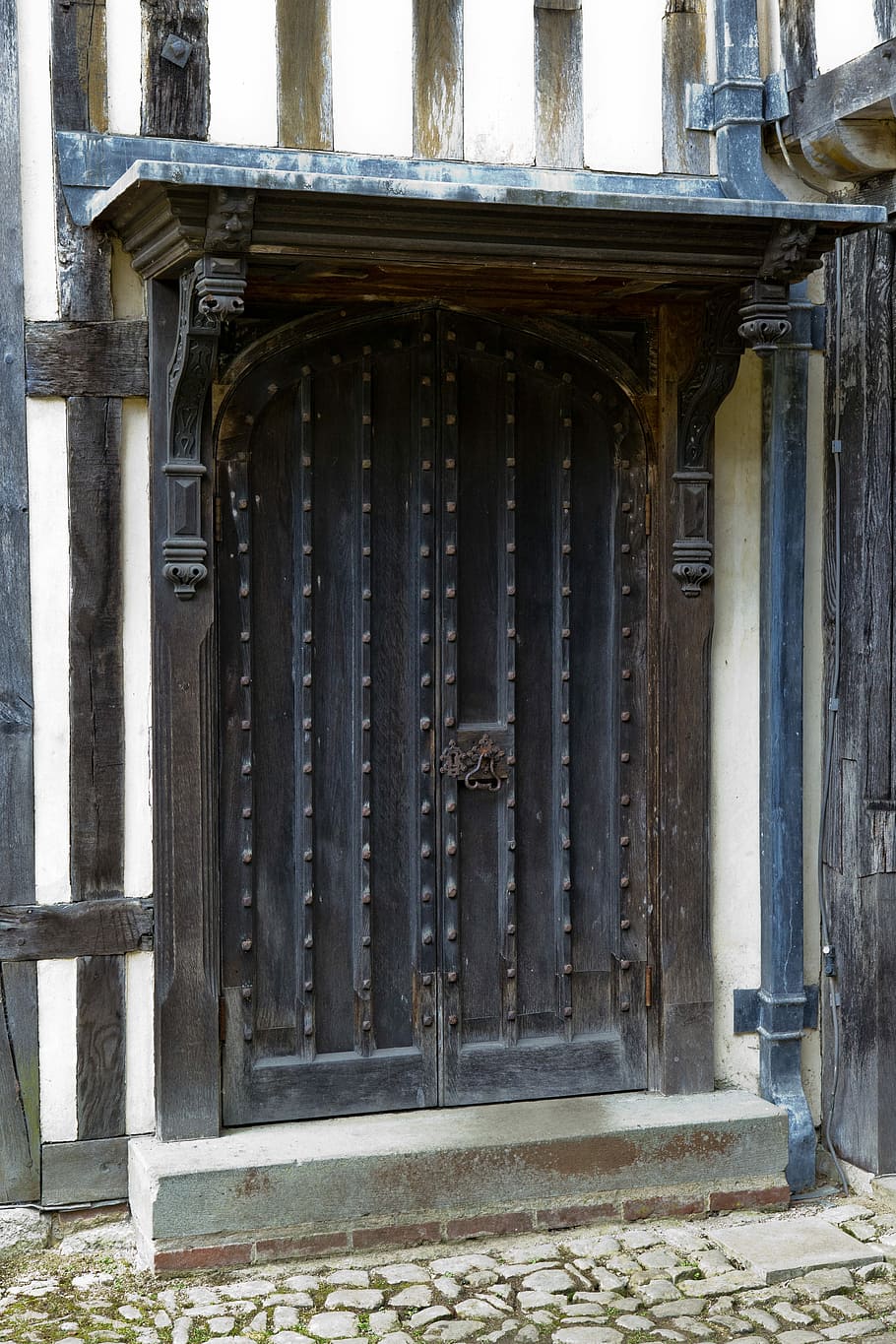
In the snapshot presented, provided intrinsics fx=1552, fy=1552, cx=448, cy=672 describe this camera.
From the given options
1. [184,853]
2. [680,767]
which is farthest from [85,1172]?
[680,767]

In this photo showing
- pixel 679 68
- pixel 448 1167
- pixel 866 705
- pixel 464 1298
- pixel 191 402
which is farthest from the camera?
pixel 866 705

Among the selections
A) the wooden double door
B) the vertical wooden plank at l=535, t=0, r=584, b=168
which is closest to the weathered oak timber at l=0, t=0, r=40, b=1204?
the wooden double door

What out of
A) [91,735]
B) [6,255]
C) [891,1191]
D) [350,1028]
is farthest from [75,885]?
[891,1191]

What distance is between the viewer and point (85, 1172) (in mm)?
4352

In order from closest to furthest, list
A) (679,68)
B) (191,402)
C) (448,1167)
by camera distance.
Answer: (191,402) < (448,1167) < (679,68)

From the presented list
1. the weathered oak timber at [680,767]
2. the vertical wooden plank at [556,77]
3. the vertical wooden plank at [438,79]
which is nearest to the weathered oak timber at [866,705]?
the weathered oak timber at [680,767]

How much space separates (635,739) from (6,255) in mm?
2318

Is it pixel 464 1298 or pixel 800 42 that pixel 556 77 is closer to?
pixel 800 42

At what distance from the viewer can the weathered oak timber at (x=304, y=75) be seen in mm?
4328

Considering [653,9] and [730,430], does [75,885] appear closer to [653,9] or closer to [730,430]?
[730,430]

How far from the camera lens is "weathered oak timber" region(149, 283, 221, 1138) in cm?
433

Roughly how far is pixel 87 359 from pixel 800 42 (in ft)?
7.72

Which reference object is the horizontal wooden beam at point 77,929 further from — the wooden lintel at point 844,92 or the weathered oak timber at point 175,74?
the wooden lintel at point 844,92

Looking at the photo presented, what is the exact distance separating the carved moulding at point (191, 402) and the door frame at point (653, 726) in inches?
1.0
